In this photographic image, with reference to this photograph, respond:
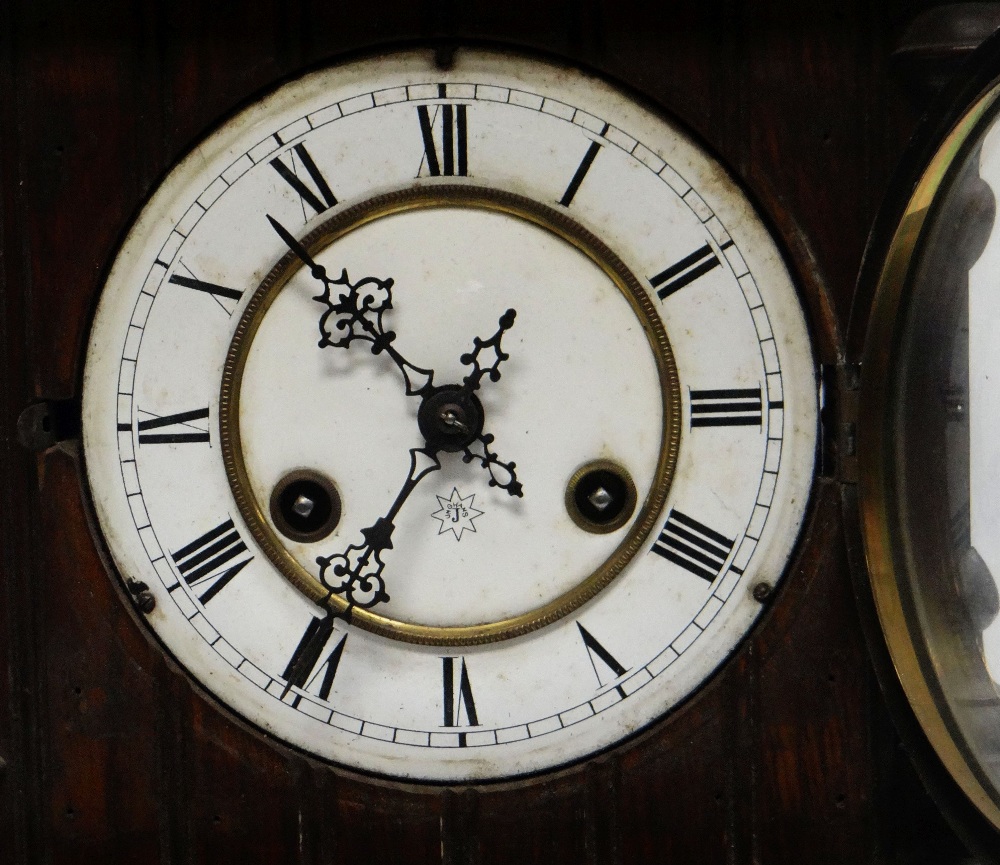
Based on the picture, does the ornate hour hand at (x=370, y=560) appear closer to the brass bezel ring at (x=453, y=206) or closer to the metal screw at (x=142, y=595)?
the brass bezel ring at (x=453, y=206)

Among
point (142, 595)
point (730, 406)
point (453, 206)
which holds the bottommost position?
point (142, 595)

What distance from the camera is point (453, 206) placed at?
117cm

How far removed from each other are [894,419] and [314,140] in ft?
2.05

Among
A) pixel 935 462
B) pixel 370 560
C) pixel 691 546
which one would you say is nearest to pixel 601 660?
pixel 691 546

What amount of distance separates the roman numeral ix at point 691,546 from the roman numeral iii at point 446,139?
417mm

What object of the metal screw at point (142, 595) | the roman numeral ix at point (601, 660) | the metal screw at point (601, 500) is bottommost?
the roman numeral ix at point (601, 660)

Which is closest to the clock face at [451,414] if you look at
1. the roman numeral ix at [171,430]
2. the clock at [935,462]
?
the roman numeral ix at [171,430]

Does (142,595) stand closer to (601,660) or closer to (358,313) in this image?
(358,313)

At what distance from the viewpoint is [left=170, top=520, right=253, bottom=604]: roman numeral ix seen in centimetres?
118

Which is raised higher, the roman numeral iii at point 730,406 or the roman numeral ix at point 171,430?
the roman numeral ix at point 171,430

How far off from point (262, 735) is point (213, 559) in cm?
19

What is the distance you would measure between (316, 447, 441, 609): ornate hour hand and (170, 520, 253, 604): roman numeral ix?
0.09 m

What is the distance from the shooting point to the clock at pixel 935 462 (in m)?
1.05

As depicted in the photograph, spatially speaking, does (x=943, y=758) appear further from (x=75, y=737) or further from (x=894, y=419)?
(x=75, y=737)
